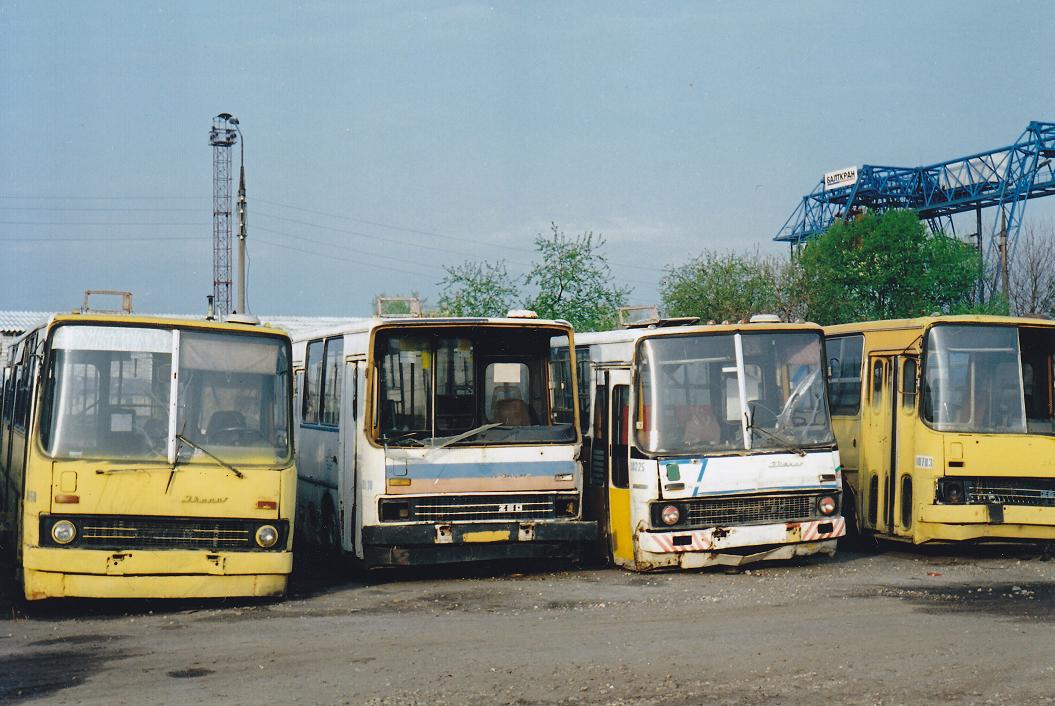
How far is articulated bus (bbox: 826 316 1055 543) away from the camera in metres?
14.7

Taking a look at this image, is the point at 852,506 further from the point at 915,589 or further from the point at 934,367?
the point at 915,589

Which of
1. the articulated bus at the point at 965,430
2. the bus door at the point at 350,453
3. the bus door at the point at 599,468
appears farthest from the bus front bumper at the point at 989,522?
the bus door at the point at 350,453

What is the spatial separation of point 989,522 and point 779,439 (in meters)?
2.65

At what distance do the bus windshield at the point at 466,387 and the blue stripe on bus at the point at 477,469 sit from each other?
0.77 feet

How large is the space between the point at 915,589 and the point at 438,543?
466 cm

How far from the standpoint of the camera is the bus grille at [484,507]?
1351 cm

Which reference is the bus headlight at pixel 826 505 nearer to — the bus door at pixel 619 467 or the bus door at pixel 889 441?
the bus door at pixel 889 441

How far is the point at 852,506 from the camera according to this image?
1634cm

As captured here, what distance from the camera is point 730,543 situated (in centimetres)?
1393

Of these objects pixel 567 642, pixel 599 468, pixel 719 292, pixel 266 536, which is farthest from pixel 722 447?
pixel 719 292

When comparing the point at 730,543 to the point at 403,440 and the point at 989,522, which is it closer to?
the point at 989,522

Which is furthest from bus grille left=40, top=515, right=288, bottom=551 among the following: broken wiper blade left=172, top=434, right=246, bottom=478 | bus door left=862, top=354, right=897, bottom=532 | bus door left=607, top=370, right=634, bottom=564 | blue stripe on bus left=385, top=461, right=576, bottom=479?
bus door left=862, top=354, right=897, bottom=532

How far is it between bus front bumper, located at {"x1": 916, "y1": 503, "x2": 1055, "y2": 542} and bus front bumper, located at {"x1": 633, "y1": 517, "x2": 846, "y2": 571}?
1233 millimetres

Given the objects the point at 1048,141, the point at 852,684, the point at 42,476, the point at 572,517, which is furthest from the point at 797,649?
the point at 1048,141
